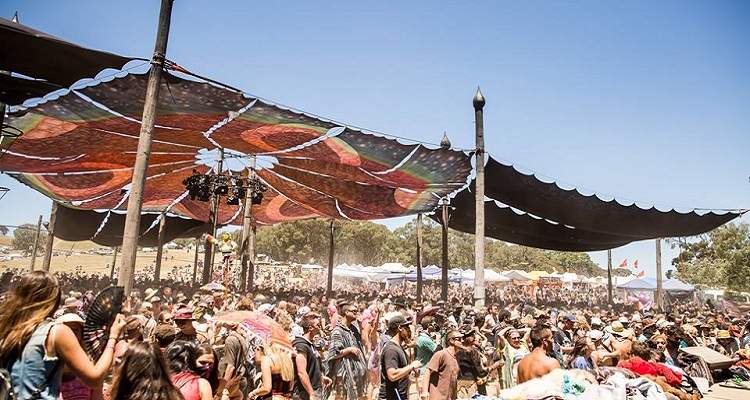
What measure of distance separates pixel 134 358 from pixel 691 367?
408 inches

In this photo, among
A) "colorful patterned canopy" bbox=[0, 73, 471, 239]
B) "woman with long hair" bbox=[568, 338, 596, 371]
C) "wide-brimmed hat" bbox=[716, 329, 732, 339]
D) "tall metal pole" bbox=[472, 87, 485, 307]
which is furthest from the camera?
"tall metal pole" bbox=[472, 87, 485, 307]

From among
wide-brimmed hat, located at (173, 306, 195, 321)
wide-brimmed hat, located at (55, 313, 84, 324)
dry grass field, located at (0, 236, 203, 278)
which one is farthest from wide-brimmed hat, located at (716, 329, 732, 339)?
dry grass field, located at (0, 236, 203, 278)

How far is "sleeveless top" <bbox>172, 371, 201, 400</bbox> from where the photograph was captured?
2.61 metres

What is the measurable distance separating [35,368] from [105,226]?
72.4 ft

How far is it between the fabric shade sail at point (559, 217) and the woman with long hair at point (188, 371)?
1052 centimetres

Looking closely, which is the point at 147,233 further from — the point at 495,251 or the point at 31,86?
the point at 495,251

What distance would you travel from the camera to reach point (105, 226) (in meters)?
21.4

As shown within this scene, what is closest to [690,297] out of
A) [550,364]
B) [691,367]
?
[691,367]

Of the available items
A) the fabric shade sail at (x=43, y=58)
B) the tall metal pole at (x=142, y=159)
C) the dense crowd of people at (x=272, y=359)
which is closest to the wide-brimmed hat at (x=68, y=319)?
the dense crowd of people at (x=272, y=359)

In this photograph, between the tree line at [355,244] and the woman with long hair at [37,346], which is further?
the tree line at [355,244]

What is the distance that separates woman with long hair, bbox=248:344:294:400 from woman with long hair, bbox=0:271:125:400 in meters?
1.66

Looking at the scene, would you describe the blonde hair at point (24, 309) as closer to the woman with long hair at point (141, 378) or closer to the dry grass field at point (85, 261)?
the woman with long hair at point (141, 378)

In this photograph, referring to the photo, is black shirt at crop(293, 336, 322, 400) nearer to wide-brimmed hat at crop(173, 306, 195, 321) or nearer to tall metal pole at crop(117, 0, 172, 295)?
wide-brimmed hat at crop(173, 306, 195, 321)

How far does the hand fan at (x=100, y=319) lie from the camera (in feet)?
7.80
